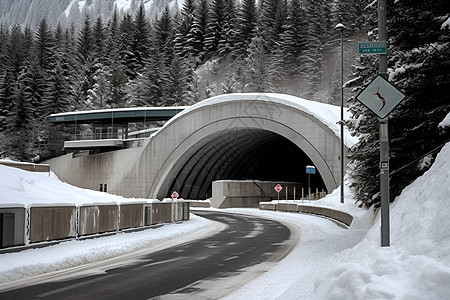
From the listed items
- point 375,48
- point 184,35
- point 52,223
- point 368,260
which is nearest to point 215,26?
point 184,35

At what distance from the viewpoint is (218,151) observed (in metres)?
54.2

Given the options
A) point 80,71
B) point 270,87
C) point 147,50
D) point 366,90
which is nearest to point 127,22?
point 147,50

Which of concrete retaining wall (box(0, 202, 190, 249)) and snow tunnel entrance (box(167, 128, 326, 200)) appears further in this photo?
snow tunnel entrance (box(167, 128, 326, 200))

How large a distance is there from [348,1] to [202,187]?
49461 mm

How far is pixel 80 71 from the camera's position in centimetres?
11362

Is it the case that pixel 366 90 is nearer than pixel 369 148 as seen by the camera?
Yes

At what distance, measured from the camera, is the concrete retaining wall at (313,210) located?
26528 millimetres

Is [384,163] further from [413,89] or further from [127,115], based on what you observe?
[127,115]

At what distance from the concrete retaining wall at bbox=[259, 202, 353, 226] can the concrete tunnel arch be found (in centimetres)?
371

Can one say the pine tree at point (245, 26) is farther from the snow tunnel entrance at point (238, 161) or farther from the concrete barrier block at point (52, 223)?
the concrete barrier block at point (52, 223)

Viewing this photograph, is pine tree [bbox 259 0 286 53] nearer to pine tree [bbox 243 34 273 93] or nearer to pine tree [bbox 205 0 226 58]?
pine tree [bbox 243 34 273 93]

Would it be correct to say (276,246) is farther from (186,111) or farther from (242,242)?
(186,111)

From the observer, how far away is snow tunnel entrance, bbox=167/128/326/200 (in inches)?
2058

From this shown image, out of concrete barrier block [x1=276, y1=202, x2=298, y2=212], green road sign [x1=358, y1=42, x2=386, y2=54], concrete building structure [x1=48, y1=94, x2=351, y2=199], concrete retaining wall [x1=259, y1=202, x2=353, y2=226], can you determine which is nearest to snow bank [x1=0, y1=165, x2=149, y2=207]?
concrete retaining wall [x1=259, y1=202, x2=353, y2=226]
